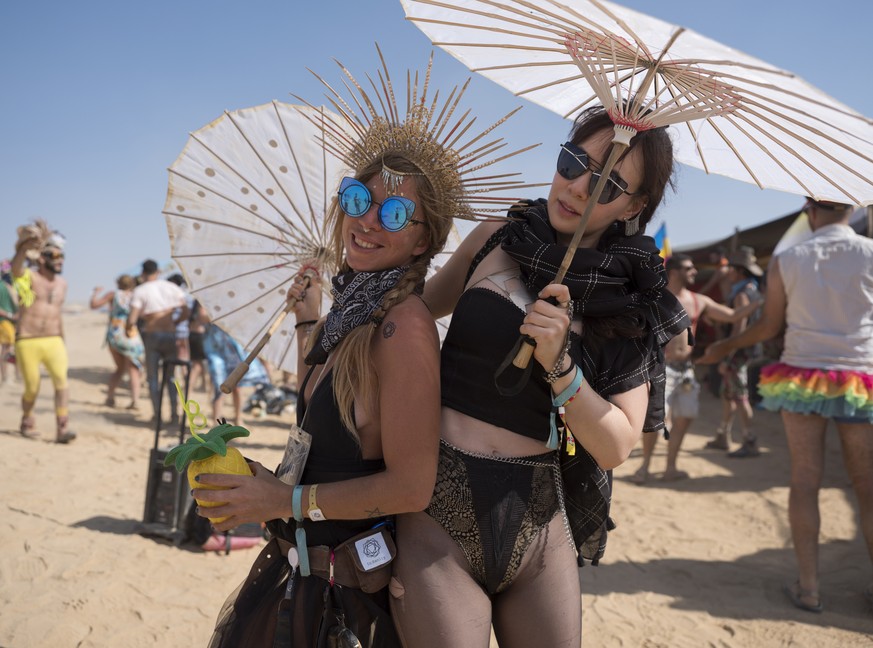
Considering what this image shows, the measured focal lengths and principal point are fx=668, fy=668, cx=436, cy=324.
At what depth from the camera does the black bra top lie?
166cm

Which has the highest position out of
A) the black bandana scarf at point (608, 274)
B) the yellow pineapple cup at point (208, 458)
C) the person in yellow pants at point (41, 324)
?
the black bandana scarf at point (608, 274)

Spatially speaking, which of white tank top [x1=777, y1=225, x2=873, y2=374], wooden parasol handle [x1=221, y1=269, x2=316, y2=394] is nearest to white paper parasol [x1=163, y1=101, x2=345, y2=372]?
wooden parasol handle [x1=221, y1=269, x2=316, y2=394]

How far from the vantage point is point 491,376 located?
166 centimetres

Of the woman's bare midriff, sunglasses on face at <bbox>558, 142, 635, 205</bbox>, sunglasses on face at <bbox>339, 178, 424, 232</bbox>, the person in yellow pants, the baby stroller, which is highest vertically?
sunglasses on face at <bbox>558, 142, 635, 205</bbox>

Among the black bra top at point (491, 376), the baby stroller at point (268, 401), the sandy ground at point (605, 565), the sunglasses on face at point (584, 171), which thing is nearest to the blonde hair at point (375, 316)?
the black bra top at point (491, 376)

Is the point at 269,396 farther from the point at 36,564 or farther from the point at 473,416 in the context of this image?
the point at 473,416

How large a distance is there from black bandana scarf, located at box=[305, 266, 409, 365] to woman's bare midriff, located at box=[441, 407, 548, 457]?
0.33 meters

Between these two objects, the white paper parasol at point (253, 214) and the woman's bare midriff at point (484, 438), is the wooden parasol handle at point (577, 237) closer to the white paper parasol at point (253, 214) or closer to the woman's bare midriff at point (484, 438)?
the woman's bare midriff at point (484, 438)

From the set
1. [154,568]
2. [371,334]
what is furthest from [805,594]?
[154,568]

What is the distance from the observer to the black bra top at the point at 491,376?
5.43 ft

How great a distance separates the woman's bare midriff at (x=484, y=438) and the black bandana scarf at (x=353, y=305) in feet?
1.07

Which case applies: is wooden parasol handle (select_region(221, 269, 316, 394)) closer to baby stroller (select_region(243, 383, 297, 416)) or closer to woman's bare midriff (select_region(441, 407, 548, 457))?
woman's bare midriff (select_region(441, 407, 548, 457))

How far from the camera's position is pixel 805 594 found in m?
4.02

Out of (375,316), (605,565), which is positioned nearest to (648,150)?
(375,316)
